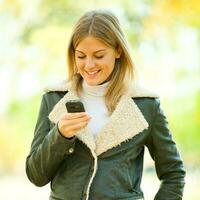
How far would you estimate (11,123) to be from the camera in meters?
3.24

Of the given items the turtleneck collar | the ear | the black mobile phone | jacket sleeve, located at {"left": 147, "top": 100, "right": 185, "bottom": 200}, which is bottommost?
jacket sleeve, located at {"left": 147, "top": 100, "right": 185, "bottom": 200}

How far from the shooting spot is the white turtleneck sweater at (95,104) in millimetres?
1579

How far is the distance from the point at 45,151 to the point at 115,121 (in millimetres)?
201

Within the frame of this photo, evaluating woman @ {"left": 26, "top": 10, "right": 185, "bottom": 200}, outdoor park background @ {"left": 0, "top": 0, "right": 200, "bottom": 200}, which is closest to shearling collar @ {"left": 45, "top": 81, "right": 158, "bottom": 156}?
woman @ {"left": 26, "top": 10, "right": 185, "bottom": 200}

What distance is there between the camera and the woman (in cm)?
151

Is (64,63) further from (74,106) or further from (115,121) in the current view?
(74,106)

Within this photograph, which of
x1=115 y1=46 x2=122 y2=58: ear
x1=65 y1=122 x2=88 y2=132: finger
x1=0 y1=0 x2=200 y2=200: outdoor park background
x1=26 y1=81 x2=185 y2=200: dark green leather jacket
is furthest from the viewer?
x1=0 y1=0 x2=200 y2=200: outdoor park background

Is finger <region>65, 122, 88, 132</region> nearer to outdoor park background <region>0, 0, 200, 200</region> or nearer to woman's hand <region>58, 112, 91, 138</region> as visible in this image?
woman's hand <region>58, 112, 91, 138</region>

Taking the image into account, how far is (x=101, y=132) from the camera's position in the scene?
1548 millimetres

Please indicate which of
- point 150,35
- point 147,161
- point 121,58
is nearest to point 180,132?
point 147,161

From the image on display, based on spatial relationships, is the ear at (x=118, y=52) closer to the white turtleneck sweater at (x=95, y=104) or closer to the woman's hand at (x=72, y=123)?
the white turtleneck sweater at (x=95, y=104)

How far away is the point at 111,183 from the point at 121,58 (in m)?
0.34

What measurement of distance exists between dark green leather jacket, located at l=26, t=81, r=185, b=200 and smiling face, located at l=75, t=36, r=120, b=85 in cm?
9

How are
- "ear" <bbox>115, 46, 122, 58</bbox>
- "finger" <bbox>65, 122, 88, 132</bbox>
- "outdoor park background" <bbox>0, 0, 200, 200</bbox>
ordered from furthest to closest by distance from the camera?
"outdoor park background" <bbox>0, 0, 200, 200</bbox>
"ear" <bbox>115, 46, 122, 58</bbox>
"finger" <bbox>65, 122, 88, 132</bbox>
